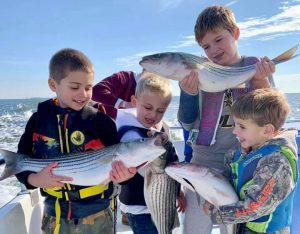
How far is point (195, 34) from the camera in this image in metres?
2.76

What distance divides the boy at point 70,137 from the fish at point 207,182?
603 mm

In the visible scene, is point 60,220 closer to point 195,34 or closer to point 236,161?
point 236,161

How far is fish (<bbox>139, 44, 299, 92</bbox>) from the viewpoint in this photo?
242cm

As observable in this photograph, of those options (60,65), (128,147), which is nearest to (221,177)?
(128,147)

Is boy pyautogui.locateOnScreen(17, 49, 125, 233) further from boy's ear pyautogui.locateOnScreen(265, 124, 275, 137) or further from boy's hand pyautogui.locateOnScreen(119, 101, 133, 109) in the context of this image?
boy's ear pyautogui.locateOnScreen(265, 124, 275, 137)

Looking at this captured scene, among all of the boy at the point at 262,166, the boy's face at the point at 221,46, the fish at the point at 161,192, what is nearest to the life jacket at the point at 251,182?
the boy at the point at 262,166

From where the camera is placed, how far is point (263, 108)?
7.38 ft

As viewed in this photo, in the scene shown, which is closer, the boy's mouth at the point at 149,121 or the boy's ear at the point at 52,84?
the boy's ear at the point at 52,84

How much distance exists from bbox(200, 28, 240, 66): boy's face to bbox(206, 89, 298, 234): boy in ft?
1.54

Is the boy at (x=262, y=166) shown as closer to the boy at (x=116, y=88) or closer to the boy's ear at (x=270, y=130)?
the boy's ear at (x=270, y=130)

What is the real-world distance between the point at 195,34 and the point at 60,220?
5.98 ft

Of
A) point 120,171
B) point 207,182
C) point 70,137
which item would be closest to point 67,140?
point 70,137

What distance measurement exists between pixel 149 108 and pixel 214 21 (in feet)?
2.82

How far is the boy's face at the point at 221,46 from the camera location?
2.64 metres
